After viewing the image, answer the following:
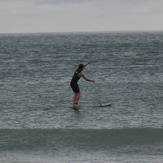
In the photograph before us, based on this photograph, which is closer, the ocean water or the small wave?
the ocean water

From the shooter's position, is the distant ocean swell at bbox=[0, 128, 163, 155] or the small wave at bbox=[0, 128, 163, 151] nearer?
the distant ocean swell at bbox=[0, 128, 163, 155]

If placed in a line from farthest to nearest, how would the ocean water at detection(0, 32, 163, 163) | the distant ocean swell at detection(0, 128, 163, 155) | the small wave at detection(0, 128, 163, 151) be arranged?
the small wave at detection(0, 128, 163, 151) → the distant ocean swell at detection(0, 128, 163, 155) → the ocean water at detection(0, 32, 163, 163)

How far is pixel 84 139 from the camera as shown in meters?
13.8

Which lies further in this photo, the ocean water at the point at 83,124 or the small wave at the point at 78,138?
the small wave at the point at 78,138

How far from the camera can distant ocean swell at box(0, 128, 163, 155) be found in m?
12.9

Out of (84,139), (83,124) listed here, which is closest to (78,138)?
(84,139)

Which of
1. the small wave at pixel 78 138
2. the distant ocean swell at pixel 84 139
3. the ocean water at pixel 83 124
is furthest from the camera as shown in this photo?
the small wave at pixel 78 138

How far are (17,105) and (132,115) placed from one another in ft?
19.2

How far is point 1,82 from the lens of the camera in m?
34.1

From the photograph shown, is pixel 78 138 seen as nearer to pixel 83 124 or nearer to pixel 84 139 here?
pixel 84 139

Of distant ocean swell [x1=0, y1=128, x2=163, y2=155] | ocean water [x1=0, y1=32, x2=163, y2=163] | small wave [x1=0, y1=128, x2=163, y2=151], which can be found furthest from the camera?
small wave [x1=0, y1=128, x2=163, y2=151]

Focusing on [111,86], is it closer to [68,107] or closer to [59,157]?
[68,107]

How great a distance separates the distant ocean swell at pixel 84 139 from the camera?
506 inches

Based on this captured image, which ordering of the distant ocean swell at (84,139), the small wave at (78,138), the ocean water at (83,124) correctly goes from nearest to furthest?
the ocean water at (83,124) < the distant ocean swell at (84,139) < the small wave at (78,138)
